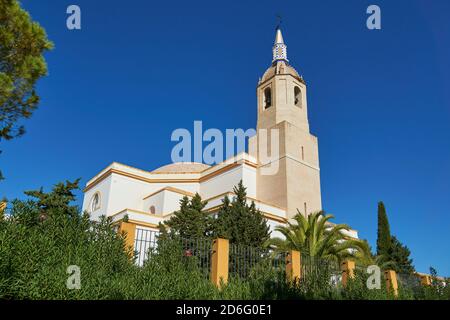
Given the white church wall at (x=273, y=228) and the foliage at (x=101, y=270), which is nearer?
the foliage at (x=101, y=270)

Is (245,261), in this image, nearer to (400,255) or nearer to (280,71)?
(400,255)

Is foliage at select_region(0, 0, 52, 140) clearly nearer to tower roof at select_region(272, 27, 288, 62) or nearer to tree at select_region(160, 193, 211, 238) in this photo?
tree at select_region(160, 193, 211, 238)

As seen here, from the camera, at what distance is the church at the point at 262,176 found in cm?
2227

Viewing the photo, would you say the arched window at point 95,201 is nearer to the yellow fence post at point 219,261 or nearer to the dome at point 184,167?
the dome at point 184,167

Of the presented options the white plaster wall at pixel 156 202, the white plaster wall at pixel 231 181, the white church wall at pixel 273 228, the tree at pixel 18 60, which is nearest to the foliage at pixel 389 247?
the white church wall at pixel 273 228

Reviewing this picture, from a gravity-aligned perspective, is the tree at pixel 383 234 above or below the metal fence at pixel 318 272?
above

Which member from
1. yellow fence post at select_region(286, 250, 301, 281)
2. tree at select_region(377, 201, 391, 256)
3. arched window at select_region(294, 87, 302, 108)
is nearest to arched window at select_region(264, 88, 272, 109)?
arched window at select_region(294, 87, 302, 108)

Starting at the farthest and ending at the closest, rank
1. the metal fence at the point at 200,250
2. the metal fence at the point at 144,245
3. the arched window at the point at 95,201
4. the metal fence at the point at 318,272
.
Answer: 1. the arched window at the point at 95,201
2. the metal fence at the point at 318,272
3. the metal fence at the point at 200,250
4. the metal fence at the point at 144,245

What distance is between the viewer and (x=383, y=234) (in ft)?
74.2

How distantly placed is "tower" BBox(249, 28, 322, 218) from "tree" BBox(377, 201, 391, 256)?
3.63 m

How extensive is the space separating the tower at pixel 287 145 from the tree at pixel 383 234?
3.63 meters

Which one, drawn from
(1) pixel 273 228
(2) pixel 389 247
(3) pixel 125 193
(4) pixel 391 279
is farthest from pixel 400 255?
(3) pixel 125 193

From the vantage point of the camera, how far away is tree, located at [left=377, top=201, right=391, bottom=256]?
22.2 metres

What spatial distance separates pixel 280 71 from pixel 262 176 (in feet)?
24.3
